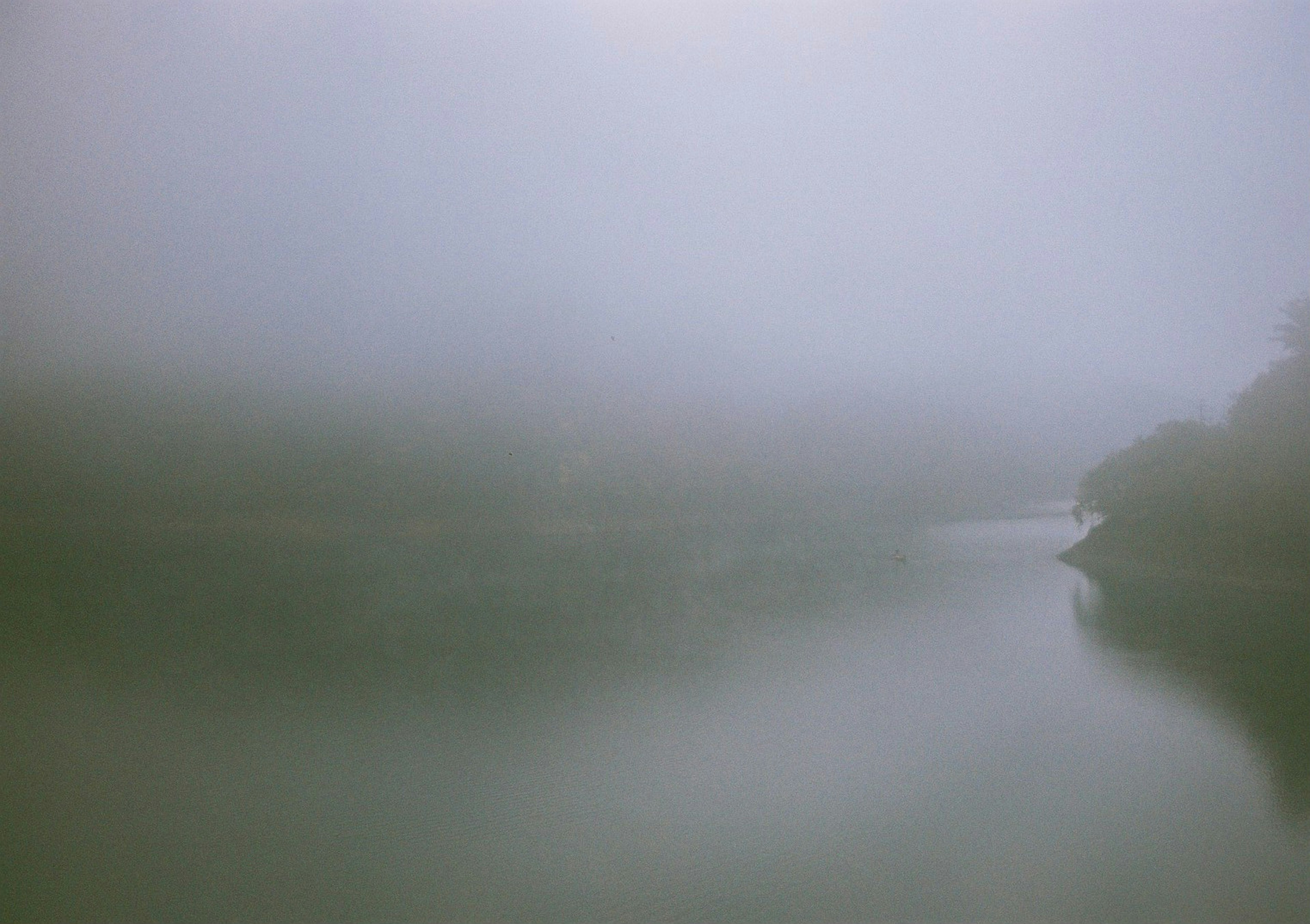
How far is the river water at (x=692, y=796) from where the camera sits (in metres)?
3.94

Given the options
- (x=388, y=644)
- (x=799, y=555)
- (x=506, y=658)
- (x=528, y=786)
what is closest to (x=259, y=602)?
(x=388, y=644)

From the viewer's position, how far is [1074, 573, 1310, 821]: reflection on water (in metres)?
6.68

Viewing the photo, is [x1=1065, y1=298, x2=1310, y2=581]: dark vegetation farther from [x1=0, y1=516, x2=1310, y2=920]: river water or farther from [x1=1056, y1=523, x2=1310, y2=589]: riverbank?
[x1=0, y1=516, x2=1310, y2=920]: river water

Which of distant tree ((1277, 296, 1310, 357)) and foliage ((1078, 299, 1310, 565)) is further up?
distant tree ((1277, 296, 1310, 357))

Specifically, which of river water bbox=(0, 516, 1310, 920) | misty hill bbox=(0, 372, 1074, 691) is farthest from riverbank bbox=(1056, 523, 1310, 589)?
misty hill bbox=(0, 372, 1074, 691)

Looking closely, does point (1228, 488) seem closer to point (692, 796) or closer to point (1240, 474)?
point (1240, 474)

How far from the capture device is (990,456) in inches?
880

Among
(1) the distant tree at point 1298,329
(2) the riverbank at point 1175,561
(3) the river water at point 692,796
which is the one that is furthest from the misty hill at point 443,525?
(1) the distant tree at point 1298,329

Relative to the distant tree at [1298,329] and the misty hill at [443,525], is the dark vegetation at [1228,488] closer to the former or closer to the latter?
the distant tree at [1298,329]

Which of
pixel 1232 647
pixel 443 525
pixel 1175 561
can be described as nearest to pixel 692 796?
pixel 1232 647

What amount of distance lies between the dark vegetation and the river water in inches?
104

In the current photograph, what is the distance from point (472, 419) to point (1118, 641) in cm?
2103

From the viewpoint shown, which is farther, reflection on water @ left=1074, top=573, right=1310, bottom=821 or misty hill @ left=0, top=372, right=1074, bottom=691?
misty hill @ left=0, top=372, right=1074, bottom=691

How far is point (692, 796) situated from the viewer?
5.30 meters
